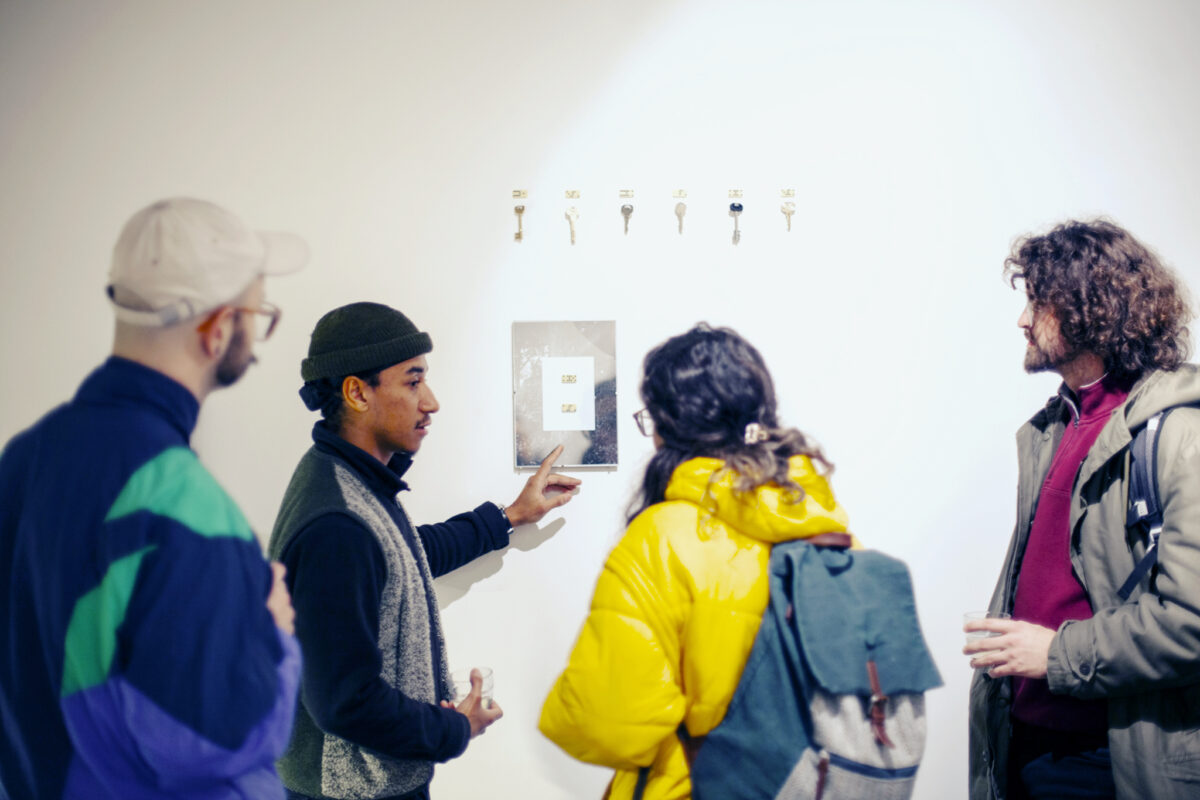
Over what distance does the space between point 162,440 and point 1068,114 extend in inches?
93.3

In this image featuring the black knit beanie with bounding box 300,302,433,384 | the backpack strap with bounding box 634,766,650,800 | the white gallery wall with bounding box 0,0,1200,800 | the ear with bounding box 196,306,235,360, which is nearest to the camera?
the ear with bounding box 196,306,235,360

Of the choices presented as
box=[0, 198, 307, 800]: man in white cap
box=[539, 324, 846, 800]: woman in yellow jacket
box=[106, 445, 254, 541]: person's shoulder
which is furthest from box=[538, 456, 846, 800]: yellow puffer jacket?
box=[106, 445, 254, 541]: person's shoulder

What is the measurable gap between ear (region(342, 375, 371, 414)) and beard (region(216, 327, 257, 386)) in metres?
0.49

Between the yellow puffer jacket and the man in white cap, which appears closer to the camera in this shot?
the man in white cap

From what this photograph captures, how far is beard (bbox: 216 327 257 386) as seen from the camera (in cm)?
115

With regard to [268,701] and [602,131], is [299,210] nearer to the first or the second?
[602,131]

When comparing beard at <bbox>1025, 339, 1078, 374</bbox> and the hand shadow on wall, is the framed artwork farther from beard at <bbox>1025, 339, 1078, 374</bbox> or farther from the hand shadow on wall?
beard at <bbox>1025, 339, 1078, 374</bbox>

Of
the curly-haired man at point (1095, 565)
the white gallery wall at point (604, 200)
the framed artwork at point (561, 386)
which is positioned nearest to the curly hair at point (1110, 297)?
the curly-haired man at point (1095, 565)

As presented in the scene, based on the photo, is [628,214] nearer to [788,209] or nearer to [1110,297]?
[788,209]

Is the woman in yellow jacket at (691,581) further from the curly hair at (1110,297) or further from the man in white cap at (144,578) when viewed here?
the curly hair at (1110,297)

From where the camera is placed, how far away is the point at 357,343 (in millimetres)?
1678

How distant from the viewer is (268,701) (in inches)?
41.9

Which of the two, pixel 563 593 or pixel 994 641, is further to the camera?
pixel 563 593

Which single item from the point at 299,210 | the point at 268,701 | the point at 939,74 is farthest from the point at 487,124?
the point at 268,701
